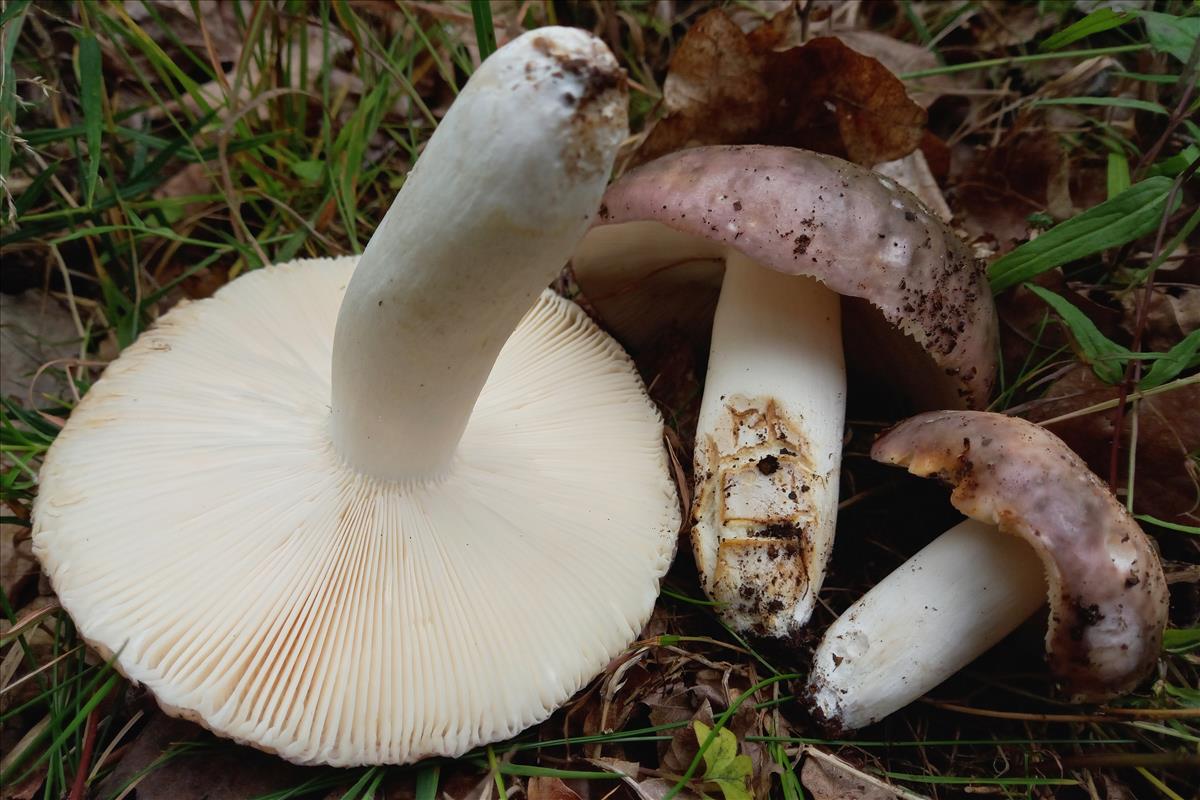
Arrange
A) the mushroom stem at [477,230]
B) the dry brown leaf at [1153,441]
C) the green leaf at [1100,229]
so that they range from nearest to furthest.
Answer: the mushroom stem at [477,230] → the green leaf at [1100,229] → the dry brown leaf at [1153,441]

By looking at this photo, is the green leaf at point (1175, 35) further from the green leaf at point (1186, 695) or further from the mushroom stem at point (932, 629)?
the green leaf at point (1186, 695)

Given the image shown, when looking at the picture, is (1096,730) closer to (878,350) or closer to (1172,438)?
(1172,438)

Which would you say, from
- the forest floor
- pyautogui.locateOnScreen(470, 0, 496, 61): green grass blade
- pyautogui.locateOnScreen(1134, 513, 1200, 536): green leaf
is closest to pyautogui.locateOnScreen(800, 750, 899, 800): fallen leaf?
the forest floor

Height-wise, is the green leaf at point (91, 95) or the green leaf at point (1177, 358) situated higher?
the green leaf at point (91, 95)

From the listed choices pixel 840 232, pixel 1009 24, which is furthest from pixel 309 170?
pixel 1009 24

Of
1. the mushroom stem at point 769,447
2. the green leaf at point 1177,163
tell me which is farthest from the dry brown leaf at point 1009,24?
the mushroom stem at point 769,447

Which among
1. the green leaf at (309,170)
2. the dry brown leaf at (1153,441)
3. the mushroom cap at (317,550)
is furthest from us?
the green leaf at (309,170)
